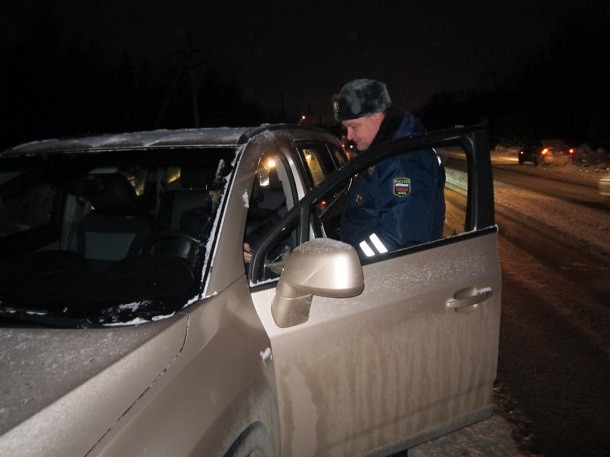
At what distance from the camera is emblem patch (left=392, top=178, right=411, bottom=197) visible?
7.66 ft

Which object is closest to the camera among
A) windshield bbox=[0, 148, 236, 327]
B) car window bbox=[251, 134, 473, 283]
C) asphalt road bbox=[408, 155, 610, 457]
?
windshield bbox=[0, 148, 236, 327]

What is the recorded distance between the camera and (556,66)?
48.3 m

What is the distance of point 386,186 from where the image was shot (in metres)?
2.42

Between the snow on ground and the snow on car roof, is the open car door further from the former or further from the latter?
the snow on ground

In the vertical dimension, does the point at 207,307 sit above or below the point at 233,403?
above

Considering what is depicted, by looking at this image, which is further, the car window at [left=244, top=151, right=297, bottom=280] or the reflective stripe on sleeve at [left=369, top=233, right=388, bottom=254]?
the car window at [left=244, top=151, right=297, bottom=280]

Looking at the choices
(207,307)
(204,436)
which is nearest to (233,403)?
(204,436)

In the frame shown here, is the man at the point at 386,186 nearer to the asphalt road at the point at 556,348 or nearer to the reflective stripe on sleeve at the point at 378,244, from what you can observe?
the reflective stripe on sleeve at the point at 378,244

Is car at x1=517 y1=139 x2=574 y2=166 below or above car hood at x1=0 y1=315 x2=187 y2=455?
below

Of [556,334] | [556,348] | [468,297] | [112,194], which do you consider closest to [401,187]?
[468,297]

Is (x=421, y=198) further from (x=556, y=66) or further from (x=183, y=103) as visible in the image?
(x=556, y=66)

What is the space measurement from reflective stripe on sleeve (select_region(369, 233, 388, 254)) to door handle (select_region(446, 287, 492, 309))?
345 mm

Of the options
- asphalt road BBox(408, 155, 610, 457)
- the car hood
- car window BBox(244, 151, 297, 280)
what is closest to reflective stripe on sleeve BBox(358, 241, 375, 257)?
car window BBox(244, 151, 297, 280)

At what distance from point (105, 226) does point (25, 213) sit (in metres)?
1.09
